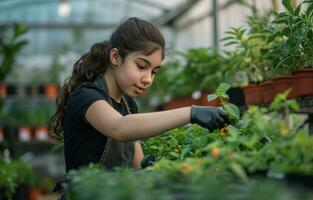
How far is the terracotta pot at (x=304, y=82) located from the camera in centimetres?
→ 266

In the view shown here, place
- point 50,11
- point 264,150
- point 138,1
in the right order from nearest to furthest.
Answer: point 264,150 < point 138,1 < point 50,11

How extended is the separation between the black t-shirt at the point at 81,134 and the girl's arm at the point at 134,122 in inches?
5.4

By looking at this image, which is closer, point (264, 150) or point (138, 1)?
point (264, 150)

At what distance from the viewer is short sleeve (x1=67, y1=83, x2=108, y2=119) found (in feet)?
6.61

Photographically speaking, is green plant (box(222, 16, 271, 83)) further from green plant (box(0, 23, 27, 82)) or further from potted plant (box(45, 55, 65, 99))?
potted plant (box(45, 55, 65, 99))

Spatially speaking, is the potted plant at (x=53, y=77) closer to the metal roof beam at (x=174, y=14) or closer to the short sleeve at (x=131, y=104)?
the metal roof beam at (x=174, y=14)

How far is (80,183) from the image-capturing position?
120 centimetres

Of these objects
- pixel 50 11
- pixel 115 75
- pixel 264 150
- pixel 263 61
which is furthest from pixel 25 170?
pixel 50 11

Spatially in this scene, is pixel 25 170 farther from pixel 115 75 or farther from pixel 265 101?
pixel 115 75

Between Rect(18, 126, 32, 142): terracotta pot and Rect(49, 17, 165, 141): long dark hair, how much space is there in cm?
708

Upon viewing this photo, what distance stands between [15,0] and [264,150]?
34.5 ft

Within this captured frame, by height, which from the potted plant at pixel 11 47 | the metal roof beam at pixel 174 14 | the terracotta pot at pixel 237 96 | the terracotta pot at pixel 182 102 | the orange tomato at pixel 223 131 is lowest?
the terracotta pot at pixel 182 102

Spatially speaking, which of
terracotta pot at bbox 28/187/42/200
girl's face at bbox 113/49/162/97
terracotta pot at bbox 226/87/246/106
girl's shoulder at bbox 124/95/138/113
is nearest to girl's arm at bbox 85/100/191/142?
girl's face at bbox 113/49/162/97

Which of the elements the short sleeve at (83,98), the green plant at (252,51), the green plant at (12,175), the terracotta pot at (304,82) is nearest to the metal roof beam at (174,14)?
the green plant at (12,175)
